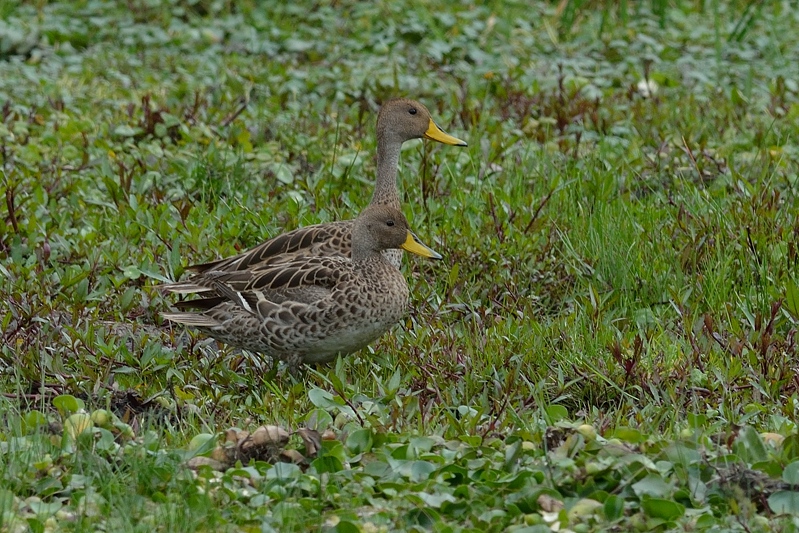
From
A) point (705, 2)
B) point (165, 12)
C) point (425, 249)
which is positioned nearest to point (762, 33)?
point (705, 2)

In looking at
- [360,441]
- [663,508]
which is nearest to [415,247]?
[360,441]

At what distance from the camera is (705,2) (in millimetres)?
11828

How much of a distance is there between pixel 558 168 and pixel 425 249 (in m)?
2.08

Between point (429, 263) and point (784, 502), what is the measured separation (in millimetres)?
3091

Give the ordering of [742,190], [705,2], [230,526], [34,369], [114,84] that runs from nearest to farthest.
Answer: [230,526] < [34,369] < [742,190] < [114,84] < [705,2]

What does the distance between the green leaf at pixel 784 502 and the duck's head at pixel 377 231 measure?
2.43m

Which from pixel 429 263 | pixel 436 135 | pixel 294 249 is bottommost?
pixel 429 263

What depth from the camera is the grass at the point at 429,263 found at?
Result: 3941mm

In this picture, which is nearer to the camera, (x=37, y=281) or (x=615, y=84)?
(x=37, y=281)

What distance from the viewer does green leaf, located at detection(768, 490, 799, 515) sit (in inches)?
147

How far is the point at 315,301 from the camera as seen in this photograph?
216 inches

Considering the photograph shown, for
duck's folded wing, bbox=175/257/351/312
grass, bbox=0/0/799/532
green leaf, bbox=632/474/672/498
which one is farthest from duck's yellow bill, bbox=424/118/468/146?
green leaf, bbox=632/474/672/498

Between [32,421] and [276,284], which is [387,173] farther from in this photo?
[32,421]

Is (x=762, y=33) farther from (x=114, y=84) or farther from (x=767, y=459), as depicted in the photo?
(x=767, y=459)
